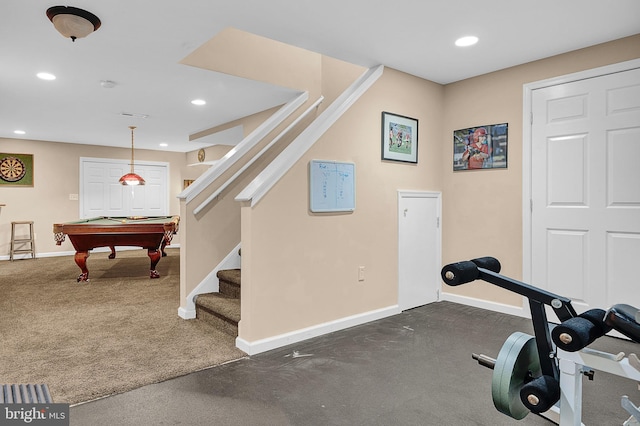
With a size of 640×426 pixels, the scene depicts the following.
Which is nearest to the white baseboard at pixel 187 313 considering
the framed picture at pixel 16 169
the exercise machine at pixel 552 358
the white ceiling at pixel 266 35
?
the white ceiling at pixel 266 35

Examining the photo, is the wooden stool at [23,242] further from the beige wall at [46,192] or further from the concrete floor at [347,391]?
the concrete floor at [347,391]

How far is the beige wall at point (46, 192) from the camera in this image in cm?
727

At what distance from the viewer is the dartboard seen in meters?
7.20

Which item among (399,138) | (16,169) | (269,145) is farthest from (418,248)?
(16,169)

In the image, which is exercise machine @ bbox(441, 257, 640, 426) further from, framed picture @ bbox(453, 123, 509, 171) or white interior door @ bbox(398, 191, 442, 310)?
framed picture @ bbox(453, 123, 509, 171)

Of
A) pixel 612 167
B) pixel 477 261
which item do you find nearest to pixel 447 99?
pixel 612 167

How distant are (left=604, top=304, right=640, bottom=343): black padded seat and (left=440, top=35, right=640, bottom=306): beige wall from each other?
2.52m

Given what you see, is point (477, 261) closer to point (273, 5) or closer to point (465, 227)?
point (273, 5)

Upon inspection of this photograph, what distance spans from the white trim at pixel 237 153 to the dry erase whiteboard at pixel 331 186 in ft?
3.48

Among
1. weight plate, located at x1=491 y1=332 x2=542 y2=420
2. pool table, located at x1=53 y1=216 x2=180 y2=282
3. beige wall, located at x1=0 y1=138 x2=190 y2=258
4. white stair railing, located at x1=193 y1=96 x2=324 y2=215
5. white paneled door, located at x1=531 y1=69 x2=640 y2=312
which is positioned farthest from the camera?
beige wall, located at x1=0 y1=138 x2=190 y2=258

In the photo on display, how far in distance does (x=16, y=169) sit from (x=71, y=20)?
6438mm

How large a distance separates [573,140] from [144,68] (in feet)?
12.4

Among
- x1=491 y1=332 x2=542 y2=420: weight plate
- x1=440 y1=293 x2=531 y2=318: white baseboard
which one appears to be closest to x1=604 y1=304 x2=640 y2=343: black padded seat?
x1=491 y1=332 x2=542 y2=420: weight plate

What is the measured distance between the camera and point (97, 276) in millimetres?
5586
